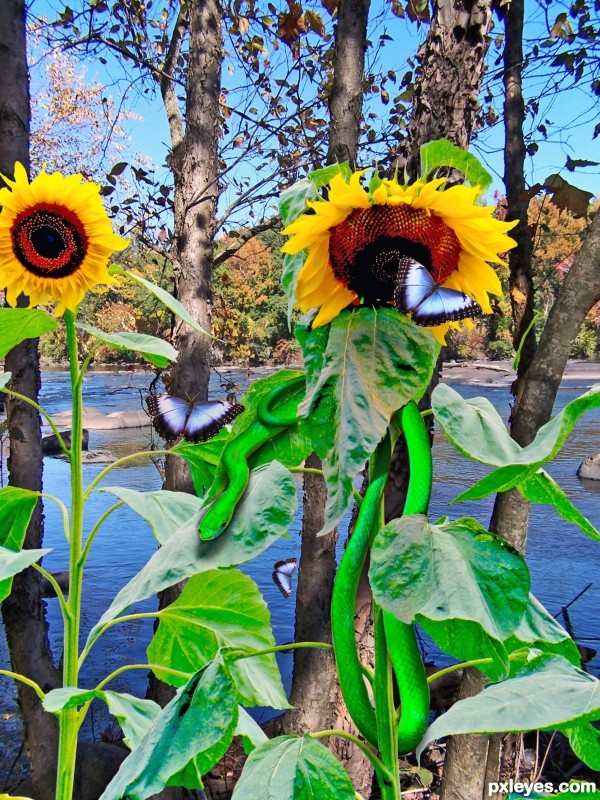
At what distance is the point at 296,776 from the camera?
34cm

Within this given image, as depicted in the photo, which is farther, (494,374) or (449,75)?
(494,374)

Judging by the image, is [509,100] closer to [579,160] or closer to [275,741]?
[579,160]

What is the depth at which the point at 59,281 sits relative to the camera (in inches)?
32.7

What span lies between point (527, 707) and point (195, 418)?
38 cm

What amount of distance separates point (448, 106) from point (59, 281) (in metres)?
0.84


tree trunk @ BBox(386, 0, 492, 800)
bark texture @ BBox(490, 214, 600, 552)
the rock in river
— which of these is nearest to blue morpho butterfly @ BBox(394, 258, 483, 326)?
tree trunk @ BBox(386, 0, 492, 800)

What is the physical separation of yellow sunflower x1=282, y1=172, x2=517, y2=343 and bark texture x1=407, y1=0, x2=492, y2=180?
2.67 ft

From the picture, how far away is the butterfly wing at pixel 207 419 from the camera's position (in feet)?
1.99

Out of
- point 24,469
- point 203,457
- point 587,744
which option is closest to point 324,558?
point 24,469

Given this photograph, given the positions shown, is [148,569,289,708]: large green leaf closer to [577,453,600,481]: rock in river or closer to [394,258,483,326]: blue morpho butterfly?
[394,258,483,326]: blue morpho butterfly

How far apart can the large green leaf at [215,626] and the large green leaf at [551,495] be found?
35 centimetres

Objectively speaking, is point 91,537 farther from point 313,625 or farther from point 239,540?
point 313,625

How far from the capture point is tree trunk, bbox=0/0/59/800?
156cm

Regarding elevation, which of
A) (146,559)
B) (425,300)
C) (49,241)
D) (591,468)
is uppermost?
(49,241)
